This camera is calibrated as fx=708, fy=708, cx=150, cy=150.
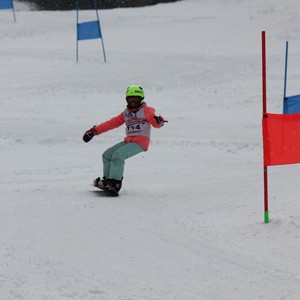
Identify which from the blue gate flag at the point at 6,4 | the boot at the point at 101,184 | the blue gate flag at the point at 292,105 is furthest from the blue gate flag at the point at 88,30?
the boot at the point at 101,184

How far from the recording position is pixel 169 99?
18281 mm

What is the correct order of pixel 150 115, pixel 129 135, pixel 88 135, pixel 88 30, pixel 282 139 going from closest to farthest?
1. pixel 282 139
2. pixel 150 115
3. pixel 88 135
4. pixel 129 135
5. pixel 88 30

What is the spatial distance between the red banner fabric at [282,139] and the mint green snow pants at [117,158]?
255 centimetres

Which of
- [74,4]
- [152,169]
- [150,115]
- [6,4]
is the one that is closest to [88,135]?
[150,115]

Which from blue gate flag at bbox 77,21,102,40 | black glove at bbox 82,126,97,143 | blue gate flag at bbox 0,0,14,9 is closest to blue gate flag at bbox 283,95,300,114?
black glove at bbox 82,126,97,143

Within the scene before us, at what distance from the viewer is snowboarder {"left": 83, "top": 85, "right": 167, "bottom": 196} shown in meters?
8.69

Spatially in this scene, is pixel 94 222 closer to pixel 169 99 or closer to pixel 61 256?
pixel 61 256

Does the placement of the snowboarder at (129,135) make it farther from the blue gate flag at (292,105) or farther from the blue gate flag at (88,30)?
the blue gate flag at (88,30)

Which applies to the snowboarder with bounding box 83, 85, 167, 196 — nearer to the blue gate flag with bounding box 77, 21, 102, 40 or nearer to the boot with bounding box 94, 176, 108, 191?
the boot with bounding box 94, 176, 108, 191

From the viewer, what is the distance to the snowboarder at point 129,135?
8688 mm

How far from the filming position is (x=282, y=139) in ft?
22.0

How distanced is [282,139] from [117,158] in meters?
2.68

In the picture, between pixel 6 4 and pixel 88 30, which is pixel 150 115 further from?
pixel 6 4

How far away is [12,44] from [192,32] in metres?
7.01
